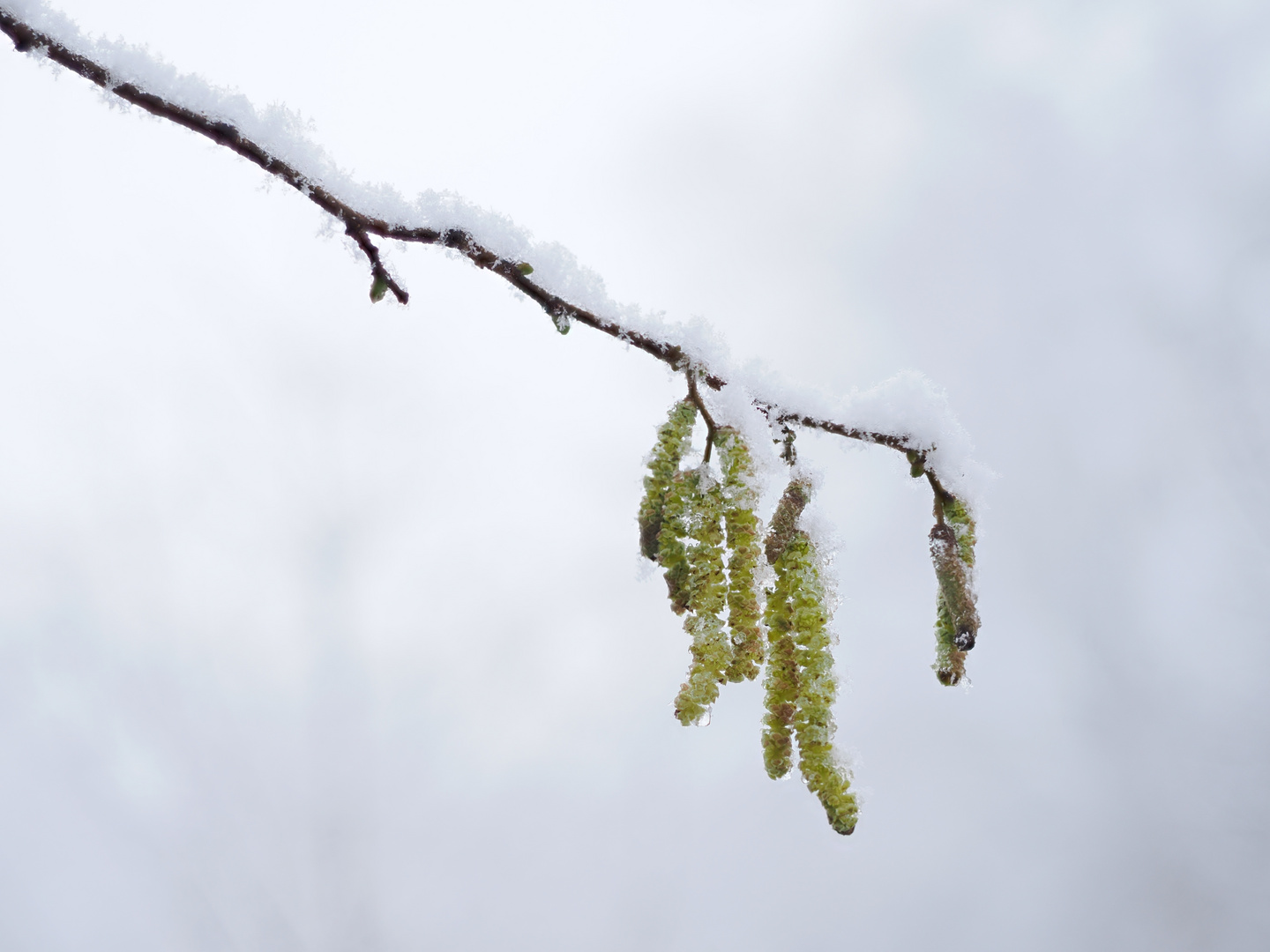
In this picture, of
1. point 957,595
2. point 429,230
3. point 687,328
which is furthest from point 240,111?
point 957,595

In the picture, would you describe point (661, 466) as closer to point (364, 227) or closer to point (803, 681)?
point (803, 681)

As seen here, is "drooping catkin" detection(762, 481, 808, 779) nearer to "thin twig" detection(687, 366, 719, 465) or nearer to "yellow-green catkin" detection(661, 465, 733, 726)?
"yellow-green catkin" detection(661, 465, 733, 726)

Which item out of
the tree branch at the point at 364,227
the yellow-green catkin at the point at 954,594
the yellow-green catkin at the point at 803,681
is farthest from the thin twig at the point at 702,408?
the yellow-green catkin at the point at 954,594

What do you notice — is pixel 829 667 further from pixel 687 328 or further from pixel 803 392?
pixel 687 328

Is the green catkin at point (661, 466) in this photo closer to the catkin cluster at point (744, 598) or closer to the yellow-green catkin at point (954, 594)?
the catkin cluster at point (744, 598)

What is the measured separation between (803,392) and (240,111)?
88 cm

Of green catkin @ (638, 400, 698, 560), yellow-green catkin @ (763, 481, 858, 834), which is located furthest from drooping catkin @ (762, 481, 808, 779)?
green catkin @ (638, 400, 698, 560)

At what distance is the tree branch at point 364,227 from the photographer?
99 centimetres

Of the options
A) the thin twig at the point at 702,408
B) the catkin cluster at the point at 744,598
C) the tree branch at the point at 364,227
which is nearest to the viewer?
the tree branch at the point at 364,227

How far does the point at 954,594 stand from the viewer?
1.22 metres

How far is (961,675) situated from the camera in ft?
4.13

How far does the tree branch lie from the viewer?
987 mm

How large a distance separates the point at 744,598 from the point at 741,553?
64 mm

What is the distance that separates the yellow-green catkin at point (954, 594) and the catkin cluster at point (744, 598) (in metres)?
0.21
